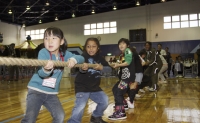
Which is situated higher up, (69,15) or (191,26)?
(69,15)

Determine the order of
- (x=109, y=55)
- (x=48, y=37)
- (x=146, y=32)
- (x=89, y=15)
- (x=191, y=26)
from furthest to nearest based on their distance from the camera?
(x=89, y=15)
(x=109, y=55)
(x=146, y=32)
(x=191, y=26)
(x=48, y=37)

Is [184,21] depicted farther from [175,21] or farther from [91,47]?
[91,47]

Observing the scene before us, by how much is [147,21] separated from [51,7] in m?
8.81

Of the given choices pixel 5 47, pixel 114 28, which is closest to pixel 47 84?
pixel 5 47

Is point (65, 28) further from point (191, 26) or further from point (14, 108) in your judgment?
point (14, 108)

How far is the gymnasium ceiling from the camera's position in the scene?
58.8ft

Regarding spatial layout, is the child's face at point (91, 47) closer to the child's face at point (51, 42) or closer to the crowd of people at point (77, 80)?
the crowd of people at point (77, 80)

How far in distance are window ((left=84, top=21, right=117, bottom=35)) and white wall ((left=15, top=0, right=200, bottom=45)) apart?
0.34m

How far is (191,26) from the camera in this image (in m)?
17.8

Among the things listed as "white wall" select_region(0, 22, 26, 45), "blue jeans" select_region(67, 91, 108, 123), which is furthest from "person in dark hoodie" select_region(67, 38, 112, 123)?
"white wall" select_region(0, 22, 26, 45)

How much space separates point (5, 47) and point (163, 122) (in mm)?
7326

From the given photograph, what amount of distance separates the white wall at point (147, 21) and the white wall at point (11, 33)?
657 cm

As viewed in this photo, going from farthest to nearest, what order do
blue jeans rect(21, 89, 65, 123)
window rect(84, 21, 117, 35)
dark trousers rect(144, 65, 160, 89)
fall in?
window rect(84, 21, 117, 35) → dark trousers rect(144, 65, 160, 89) → blue jeans rect(21, 89, 65, 123)

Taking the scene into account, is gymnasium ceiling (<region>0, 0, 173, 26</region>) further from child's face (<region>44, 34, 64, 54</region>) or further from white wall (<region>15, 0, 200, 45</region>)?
child's face (<region>44, 34, 64, 54</region>)
